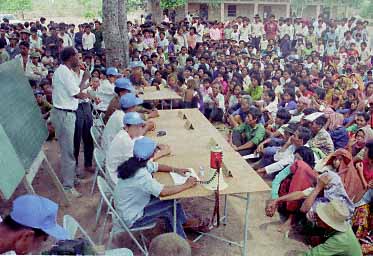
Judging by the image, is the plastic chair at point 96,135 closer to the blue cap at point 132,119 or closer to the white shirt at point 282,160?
the blue cap at point 132,119

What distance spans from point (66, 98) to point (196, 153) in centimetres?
170

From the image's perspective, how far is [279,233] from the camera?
4316 mm

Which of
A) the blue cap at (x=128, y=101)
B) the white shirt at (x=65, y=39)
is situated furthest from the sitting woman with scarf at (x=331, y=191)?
the white shirt at (x=65, y=39)

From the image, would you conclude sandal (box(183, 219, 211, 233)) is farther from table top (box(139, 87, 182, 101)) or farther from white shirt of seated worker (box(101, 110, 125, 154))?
table top (box(139, 87, 182, 101))

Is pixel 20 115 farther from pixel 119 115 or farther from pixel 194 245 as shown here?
pixel 194 245

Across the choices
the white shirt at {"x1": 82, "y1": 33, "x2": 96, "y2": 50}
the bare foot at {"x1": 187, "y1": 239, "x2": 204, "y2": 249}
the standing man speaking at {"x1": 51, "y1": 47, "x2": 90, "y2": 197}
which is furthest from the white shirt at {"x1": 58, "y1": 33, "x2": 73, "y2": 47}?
the bare foot at {"x1": 187, "y1": 239, "x2": 204, "y2": 249}

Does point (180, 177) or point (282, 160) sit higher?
point (180, 177)

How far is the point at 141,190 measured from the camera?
3.50 meters

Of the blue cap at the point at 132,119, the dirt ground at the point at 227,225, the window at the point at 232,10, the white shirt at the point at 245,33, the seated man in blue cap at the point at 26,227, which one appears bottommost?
the dirt ground at the point at 227,225

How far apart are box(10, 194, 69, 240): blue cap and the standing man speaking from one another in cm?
Answer: 269

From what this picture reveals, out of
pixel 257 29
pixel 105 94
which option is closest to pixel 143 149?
pixel 105 94

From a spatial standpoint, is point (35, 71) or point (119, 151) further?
point (35, 71)

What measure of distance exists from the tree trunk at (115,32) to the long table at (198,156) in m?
3.81

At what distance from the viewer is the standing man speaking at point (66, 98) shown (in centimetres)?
470
